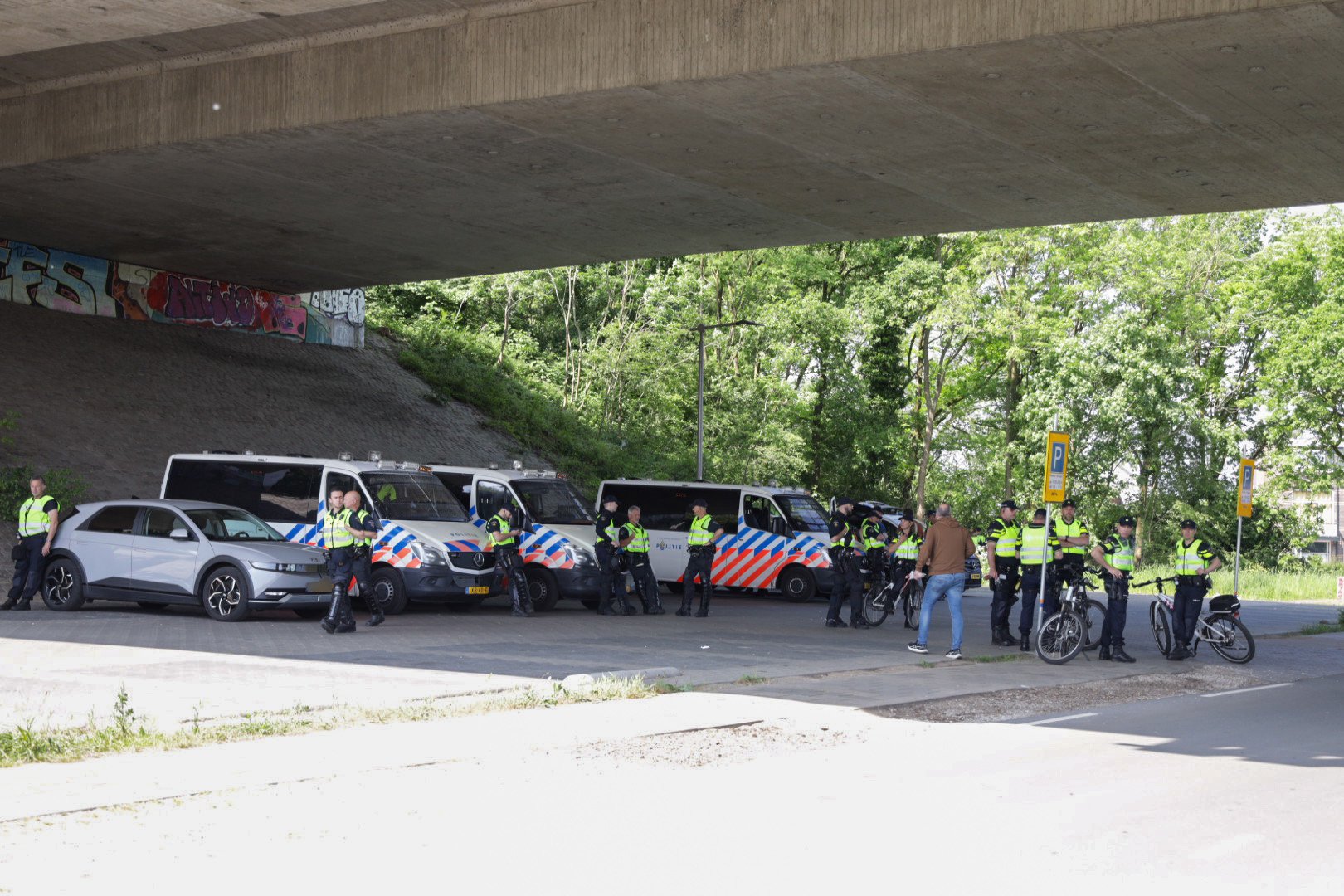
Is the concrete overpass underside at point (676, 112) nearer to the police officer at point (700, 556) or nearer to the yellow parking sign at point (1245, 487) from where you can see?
the yellow parking sign at point (1245, 487)

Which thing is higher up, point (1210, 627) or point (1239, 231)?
point (1239, 231)

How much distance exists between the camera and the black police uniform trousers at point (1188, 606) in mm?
16828

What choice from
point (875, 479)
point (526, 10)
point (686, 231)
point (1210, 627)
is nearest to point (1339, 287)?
point (875, 479)

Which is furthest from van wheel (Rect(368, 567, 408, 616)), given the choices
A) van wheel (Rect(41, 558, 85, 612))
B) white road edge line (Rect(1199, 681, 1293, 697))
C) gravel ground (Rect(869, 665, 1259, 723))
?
white road edge line (Rect(1199, 681, 1293, 697))

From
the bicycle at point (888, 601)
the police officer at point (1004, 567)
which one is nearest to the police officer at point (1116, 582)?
the police officer at point (1004, 567)

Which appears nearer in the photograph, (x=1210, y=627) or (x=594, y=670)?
(x=594, y=670)

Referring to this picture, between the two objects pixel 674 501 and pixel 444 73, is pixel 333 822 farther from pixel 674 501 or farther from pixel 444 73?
pixel 674 501

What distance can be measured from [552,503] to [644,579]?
195 centimetres

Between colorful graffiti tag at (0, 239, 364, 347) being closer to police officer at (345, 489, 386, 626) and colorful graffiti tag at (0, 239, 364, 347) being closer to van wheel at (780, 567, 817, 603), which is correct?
van wheel at (780, 567, 817, 603)

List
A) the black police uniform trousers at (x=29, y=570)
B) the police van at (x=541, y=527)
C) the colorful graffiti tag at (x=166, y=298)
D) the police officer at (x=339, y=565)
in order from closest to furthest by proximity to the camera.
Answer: the police officer at (x=339, y=565) → the black police uniform trousers at (x=29, y=570) → the police van at (x=541, y=527) → the colorful graffiti tag at (x=166, y=298)

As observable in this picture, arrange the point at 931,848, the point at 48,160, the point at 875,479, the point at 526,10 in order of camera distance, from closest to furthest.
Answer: the point at 931,848, the point at 526,10, the point at 48,160, the point at 875,479

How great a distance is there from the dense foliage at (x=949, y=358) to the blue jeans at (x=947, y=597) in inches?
941

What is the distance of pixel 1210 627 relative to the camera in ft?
55.4

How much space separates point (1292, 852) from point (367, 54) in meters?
15.1
